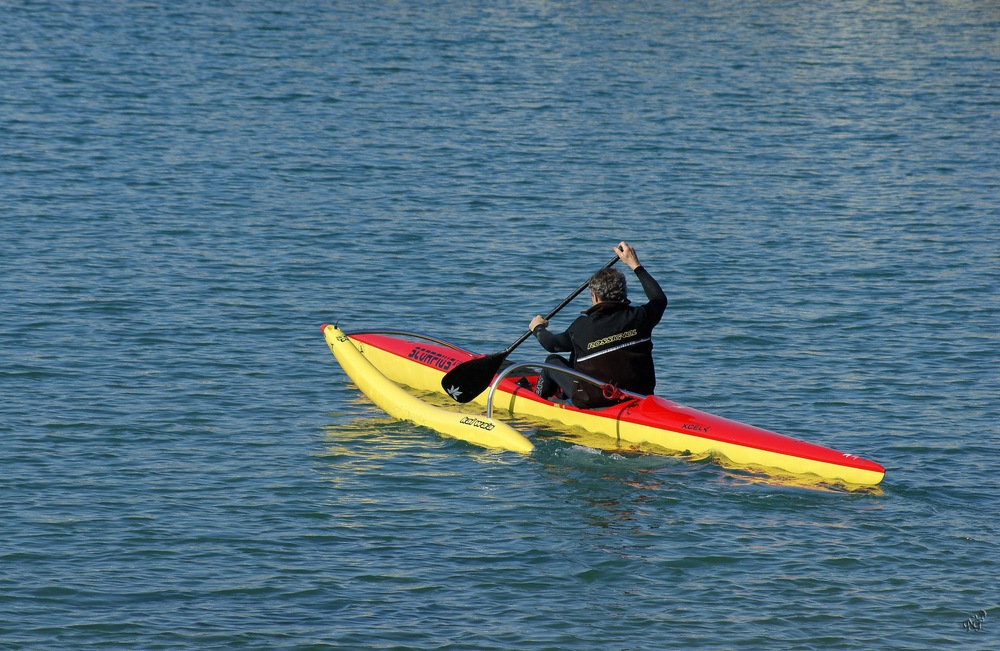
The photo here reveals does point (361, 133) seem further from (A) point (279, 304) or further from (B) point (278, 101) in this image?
(A) point (279, 304)

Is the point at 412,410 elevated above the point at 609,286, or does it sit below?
below

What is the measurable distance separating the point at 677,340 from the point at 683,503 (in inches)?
203

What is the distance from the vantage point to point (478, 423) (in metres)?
11.1

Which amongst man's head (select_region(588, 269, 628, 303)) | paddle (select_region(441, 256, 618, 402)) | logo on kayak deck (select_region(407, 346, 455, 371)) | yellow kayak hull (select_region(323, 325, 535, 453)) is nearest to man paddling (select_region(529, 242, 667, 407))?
man's head (select_region(588, 269, 628, 303))

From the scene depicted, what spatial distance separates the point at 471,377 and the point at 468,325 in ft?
10.2

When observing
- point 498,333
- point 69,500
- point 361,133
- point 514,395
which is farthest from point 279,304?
point 361,133

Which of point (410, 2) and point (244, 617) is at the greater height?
point (410, 2)

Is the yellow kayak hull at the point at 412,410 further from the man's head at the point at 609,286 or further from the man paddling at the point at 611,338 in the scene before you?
the man's head at the point at 609,286

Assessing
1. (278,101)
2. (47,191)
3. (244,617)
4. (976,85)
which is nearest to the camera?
(244,617)

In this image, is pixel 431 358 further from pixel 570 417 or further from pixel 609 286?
pixel 609 286

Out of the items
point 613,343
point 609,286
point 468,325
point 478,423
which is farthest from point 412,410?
point 468,325

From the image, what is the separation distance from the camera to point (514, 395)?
39.4ft

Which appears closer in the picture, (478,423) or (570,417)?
(478,423)

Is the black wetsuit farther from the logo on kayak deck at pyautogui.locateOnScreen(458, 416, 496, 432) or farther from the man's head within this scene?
the logo on kayak deck at pyautogui.locateOnScreen(458, 416, 496, 432)
